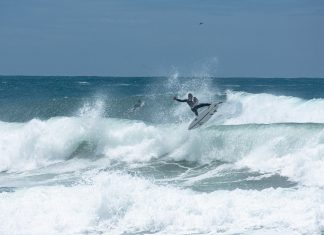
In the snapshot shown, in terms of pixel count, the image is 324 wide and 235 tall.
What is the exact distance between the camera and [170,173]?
65.6 feet

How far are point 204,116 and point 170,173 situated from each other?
3203 mm

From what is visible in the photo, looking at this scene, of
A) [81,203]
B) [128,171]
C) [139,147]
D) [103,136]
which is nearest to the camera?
[81,203]

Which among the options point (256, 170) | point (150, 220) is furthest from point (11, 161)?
point (150, 220)

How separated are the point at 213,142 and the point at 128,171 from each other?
3.05 m

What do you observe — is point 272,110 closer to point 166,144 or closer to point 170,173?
point 166,144

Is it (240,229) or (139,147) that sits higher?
(139,147)

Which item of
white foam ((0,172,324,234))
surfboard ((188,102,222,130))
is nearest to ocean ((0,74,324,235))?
white foam ((0,172,324,234))

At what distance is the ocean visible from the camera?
44.0 feet

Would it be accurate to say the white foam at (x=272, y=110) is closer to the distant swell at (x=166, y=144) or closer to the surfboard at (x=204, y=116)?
the surfboard at (x=204, y=116)

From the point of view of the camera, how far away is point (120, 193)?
1468 centimetres

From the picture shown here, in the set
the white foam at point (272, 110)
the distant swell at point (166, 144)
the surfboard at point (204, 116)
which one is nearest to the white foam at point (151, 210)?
the distant swell at point (166, 144)

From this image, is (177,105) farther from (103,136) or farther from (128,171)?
(128,171)

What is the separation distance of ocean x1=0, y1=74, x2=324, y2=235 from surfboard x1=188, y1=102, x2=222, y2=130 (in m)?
0.22

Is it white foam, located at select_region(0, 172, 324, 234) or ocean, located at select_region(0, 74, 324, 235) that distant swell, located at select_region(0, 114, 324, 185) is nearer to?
ocean, located at select_region(0, 74, 324, 235)
